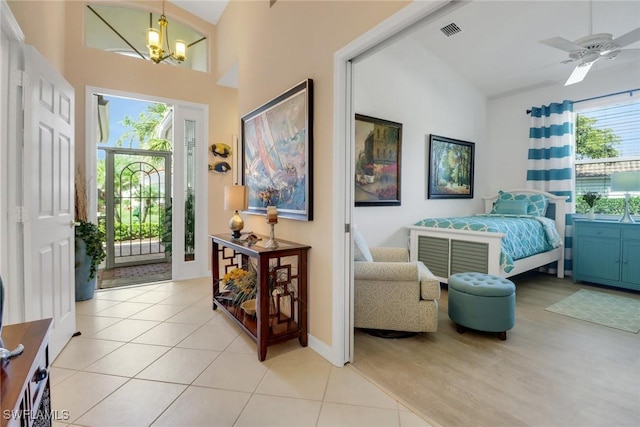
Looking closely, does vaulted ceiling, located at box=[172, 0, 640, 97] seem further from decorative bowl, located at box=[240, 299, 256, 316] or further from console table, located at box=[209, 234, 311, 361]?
decorative bowl, located at box=[240, 299, 256, 316]

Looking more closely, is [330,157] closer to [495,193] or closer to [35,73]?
[35,73]

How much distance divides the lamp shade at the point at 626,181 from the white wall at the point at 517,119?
1245 mm

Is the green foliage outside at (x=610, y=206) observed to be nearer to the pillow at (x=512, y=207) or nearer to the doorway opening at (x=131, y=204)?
the pillow at (x=512, y=207)

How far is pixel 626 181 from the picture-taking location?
375cm

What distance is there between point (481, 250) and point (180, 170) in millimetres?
3984

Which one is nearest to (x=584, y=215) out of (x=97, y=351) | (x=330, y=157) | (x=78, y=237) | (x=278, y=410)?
(x=330, y=157)

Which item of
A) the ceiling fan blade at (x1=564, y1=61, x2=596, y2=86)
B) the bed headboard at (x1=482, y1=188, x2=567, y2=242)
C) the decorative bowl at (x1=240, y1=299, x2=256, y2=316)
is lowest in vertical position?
the decorative bowl at (x1=240, y1=299, x2=256, y2=316)

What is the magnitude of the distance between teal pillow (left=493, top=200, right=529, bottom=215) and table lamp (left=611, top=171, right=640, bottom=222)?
0.98 m

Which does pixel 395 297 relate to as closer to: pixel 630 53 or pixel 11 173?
pixel 11 173

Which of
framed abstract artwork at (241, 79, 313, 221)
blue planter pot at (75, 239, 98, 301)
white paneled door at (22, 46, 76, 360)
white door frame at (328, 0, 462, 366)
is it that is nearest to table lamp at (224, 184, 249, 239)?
framed abstract artwork at (241, 79, 313, 221)

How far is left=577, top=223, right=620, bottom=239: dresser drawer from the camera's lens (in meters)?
3.81

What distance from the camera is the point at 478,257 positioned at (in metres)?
3.43

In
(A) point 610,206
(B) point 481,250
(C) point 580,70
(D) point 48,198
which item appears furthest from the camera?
(A) point 610,206

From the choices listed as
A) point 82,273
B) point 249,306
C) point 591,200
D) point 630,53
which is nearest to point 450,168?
point 591,200
